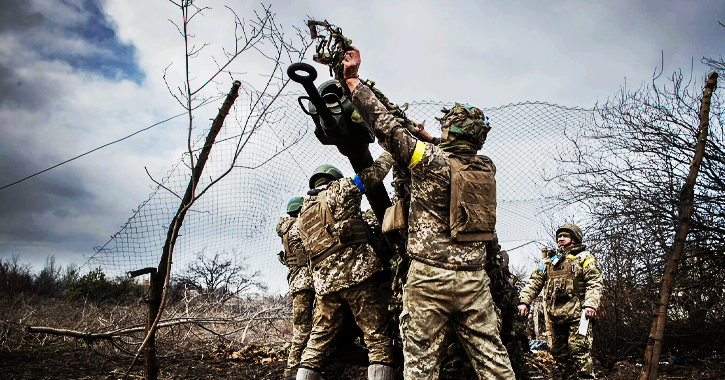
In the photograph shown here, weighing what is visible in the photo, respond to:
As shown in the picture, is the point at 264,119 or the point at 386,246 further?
the point at 386,246

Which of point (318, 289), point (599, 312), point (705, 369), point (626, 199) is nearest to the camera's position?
point (318, 289)

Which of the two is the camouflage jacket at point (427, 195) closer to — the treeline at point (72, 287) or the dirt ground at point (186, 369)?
the dirt ground at point (186, 369)

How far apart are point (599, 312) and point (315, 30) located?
19.3 feet

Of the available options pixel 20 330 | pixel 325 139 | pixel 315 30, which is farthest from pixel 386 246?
pixel 20 330

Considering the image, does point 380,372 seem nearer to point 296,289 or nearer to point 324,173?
point 296,289

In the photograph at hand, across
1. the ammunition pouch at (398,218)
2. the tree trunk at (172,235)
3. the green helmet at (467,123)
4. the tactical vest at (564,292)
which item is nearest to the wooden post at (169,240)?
the tree trunk at (172,235)

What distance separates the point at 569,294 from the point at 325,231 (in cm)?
261

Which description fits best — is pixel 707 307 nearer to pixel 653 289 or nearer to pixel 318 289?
pixel 653 289

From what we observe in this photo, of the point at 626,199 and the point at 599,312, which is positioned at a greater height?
the point at 626,199

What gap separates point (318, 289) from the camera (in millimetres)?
3896

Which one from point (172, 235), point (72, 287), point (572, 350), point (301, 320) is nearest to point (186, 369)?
point (301, 320)

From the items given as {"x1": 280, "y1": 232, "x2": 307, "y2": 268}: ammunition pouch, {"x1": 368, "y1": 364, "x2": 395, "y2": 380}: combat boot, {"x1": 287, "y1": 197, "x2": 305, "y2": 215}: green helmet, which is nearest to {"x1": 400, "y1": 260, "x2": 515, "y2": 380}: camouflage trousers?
{"x1": 368, "y1": 364, "x2": 395, "y2": 380}: combat boot

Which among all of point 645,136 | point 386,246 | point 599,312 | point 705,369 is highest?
point 645,136

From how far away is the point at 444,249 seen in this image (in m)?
2.71
